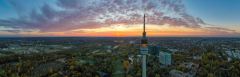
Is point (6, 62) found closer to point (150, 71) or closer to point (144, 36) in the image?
point (150, 71)

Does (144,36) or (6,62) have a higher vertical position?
(144,36)

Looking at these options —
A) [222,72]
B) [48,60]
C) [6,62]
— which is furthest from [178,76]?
[6,62]

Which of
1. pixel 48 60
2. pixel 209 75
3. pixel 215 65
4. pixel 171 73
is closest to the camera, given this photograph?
pixel 209 75

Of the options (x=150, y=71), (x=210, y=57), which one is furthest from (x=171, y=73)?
(x=210, y=57)

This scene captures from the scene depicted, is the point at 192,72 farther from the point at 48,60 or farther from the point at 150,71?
the point at 48,60

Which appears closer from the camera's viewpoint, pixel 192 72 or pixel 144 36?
pixel 144 36

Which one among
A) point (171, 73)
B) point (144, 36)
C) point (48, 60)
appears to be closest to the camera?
point (144, 36)

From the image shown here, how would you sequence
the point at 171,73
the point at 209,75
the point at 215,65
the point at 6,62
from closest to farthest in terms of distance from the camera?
the point at 209,75
the point at 171,73
the point at 215,65
the point at 6,62

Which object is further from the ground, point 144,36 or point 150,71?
point 144,36

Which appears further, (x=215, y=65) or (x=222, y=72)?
(x=215, y=65)
